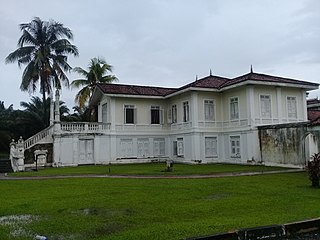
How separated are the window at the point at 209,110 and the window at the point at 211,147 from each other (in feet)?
5.42

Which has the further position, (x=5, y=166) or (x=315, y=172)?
(x=5, y=166)

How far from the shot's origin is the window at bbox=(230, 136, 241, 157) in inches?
1072

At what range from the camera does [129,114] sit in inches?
1217

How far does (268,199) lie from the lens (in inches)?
408

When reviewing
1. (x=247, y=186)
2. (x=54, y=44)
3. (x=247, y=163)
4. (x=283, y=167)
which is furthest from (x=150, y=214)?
(x=54, y=44)

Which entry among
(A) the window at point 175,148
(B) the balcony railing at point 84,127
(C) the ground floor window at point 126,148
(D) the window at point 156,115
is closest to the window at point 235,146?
(A) the window at point 175,148

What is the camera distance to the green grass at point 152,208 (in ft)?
22.8

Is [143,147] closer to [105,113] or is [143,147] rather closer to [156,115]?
[156,115]

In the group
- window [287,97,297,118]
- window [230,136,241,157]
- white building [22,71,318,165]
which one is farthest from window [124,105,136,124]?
window [287,97,297,118]

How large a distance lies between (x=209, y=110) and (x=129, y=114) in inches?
274

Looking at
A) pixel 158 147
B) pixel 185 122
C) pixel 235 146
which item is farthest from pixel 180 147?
pixel 235 146

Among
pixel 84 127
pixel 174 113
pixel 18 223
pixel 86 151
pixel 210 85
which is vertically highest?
pixel 210 85

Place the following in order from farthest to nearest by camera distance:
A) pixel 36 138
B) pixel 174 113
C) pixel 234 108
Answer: pixel 174 113, pixel 234 108, pixel 36 138

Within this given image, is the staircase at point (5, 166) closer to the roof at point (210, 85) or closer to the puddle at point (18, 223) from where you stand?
the roof at point (210, 85)
